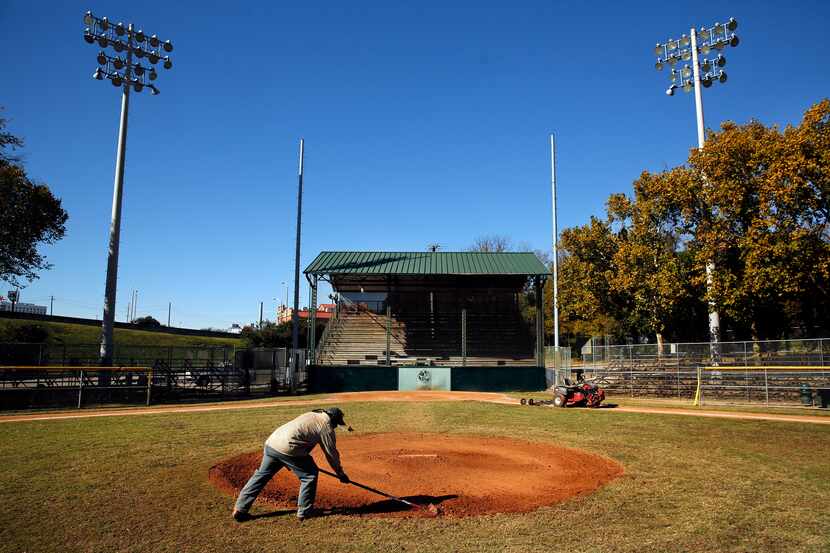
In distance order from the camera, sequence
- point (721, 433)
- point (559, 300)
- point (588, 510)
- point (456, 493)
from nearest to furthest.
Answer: point (588, 510), point (456, 493), point (721, 433), point (559, 300)

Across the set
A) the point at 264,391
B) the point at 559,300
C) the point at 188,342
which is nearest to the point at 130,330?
the point at 188,342

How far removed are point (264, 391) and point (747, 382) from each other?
26.1 m

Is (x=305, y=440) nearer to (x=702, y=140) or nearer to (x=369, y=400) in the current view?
(x=369, y=400)

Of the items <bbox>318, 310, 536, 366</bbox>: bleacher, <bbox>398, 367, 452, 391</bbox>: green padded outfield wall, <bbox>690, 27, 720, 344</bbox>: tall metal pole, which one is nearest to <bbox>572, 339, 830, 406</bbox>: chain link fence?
<bbox>690, 27, 720, 344</bbox>: tall metal pole

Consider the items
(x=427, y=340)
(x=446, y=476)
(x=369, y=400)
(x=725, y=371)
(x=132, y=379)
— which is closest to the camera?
(x=446, y=476)

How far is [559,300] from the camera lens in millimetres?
37000

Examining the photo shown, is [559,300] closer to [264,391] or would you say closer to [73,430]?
[264,391]

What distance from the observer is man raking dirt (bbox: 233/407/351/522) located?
827 centimetres

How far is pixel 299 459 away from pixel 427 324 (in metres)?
32.7

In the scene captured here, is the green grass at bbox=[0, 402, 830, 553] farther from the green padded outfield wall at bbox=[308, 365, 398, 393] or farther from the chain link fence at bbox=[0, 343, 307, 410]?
the green padded outfield wall at bbox=[308, 365, 398, 393]

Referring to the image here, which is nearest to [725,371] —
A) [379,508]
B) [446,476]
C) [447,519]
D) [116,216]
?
[446,476]

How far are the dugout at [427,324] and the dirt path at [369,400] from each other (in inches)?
83.8

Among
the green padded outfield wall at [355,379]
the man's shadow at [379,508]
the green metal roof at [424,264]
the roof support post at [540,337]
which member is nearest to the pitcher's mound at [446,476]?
the man's shadow at [379,508]

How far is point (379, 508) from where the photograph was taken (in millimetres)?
9000
